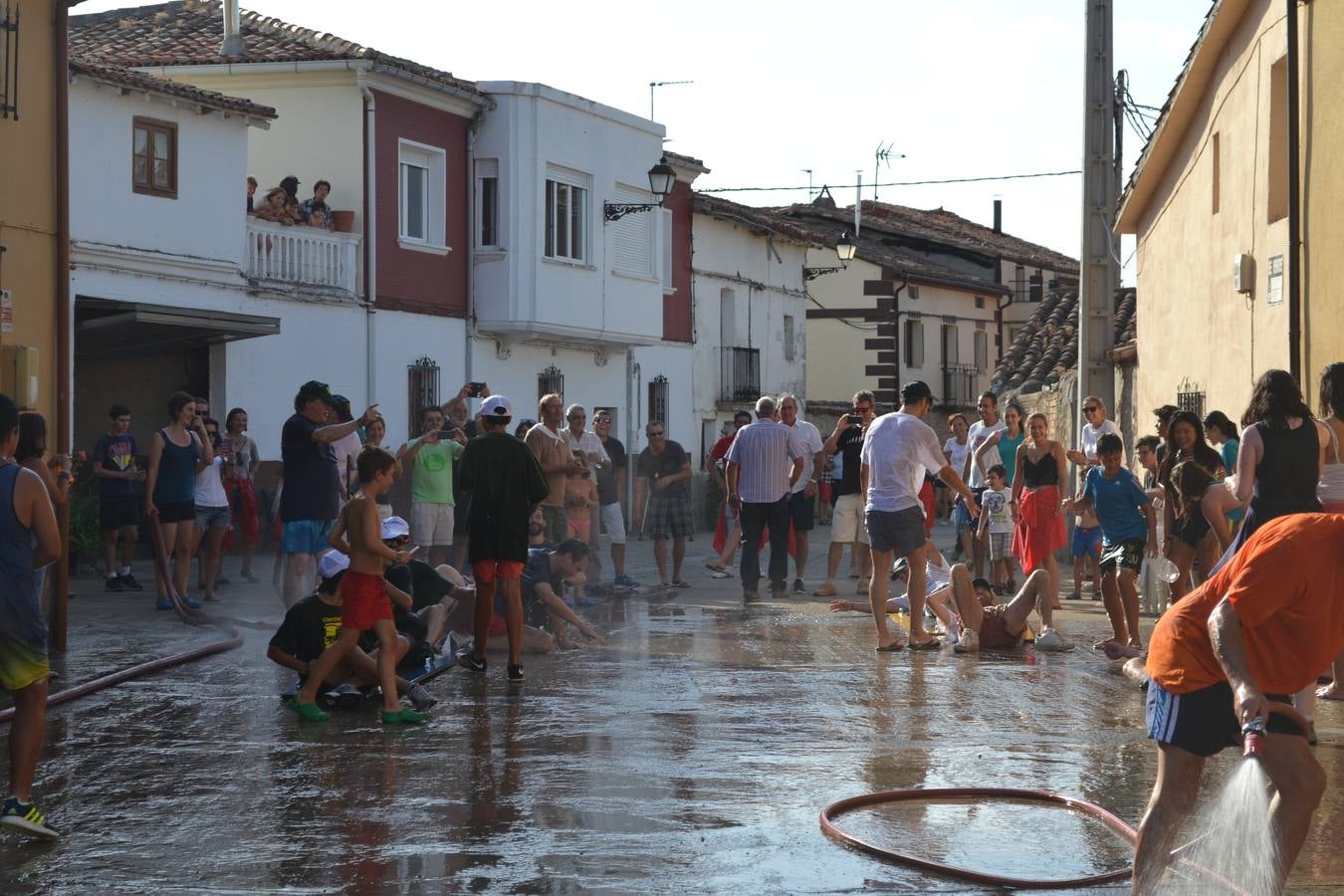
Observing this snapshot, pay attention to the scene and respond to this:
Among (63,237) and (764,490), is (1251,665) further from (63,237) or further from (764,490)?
(764,490)

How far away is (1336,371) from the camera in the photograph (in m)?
8.56

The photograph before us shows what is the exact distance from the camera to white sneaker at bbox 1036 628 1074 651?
12.1 m

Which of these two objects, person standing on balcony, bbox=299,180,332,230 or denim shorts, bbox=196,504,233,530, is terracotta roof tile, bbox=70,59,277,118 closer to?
person standing on balcony, bbox=299,180,332,230

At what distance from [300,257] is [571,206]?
7.61 meters

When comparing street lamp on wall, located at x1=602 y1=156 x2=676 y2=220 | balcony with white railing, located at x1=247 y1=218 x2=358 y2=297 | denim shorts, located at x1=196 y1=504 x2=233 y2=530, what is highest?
street lamp on wall, located at x1=602 y1=156 x2=676 y2=220

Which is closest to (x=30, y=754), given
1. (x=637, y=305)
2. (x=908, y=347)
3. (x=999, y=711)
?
(x=999, y=711)

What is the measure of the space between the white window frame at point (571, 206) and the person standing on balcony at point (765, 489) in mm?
14497

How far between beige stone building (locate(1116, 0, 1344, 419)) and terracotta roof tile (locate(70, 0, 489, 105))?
11.8 meters

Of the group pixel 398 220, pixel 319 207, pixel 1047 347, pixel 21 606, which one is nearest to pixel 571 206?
pixel 398 220

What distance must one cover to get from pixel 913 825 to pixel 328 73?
21956 millimetres

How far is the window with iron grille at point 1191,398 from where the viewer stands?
699 inches

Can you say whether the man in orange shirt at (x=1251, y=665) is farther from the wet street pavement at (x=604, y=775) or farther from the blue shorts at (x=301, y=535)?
the blue shorts at (x=301, y=535)

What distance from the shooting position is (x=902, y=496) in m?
12.0

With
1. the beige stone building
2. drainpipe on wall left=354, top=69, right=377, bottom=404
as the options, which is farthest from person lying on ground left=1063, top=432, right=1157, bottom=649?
drainpipe on wall left=354, top=69, right=377, bottom=404
